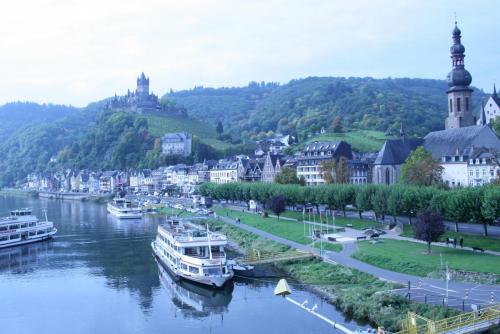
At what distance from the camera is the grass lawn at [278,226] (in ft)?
216

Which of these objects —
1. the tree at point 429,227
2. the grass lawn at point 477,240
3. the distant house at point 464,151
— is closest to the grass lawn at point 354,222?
the grass lawn at point 477,240

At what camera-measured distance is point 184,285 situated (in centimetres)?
5181

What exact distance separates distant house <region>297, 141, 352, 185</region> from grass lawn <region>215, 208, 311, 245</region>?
25234 mm

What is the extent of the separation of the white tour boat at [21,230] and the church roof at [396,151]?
55.0 meters

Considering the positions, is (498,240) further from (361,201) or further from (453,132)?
(453,132)

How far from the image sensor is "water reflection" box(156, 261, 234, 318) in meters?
43.3

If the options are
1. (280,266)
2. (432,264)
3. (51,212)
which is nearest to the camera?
(432,264)

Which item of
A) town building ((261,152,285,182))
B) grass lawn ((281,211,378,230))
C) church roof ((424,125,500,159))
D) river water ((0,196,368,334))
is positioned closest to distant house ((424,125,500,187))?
church roof ((424,125,500,159))

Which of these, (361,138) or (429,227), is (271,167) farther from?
(429,227)

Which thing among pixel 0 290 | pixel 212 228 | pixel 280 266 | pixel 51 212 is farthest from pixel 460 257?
pixel 51 212

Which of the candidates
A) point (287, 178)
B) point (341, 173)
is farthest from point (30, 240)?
point (341, 173)

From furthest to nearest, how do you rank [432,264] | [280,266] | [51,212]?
[51,212], [280,266], [432,264]

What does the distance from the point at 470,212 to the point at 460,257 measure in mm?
9235

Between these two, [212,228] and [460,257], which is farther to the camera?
[212,228]
